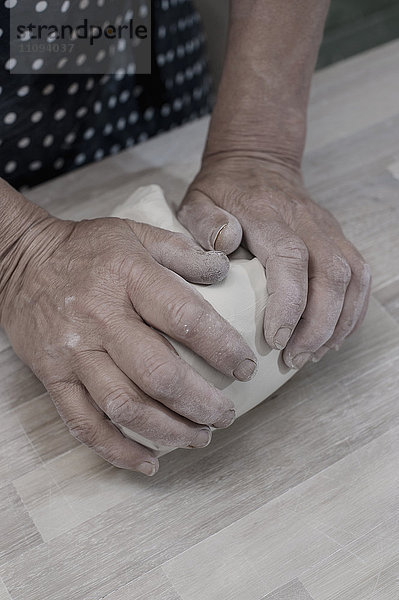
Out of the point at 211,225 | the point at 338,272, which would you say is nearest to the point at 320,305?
the point at 338,272

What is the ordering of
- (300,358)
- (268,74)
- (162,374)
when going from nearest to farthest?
(162,374) → (300,358) → (268,74)

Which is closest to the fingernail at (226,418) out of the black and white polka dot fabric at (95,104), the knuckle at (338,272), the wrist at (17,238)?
the knuckle at (338,272)

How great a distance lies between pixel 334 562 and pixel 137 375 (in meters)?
0.31

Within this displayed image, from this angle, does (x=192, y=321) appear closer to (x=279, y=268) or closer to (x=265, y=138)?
(x=279, y=268)

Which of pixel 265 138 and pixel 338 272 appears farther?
pixel 265 138

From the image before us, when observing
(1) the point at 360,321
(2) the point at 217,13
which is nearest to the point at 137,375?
(1) the point at 360,321

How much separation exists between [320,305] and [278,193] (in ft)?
0.60

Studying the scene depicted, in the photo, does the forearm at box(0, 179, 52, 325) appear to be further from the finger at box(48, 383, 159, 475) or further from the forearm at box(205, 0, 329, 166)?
the forearm at box(205, 0, 329, 166)

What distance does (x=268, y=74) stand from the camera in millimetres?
983

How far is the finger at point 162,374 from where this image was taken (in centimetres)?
73

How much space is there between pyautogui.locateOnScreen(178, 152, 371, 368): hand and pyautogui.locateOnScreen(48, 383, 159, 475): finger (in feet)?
0.67

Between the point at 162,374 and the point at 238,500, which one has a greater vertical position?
the point at 162,374

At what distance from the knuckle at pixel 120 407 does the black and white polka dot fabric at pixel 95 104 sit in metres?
0.50

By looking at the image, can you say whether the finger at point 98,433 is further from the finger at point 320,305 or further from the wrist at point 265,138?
the wrist at point 265,138
